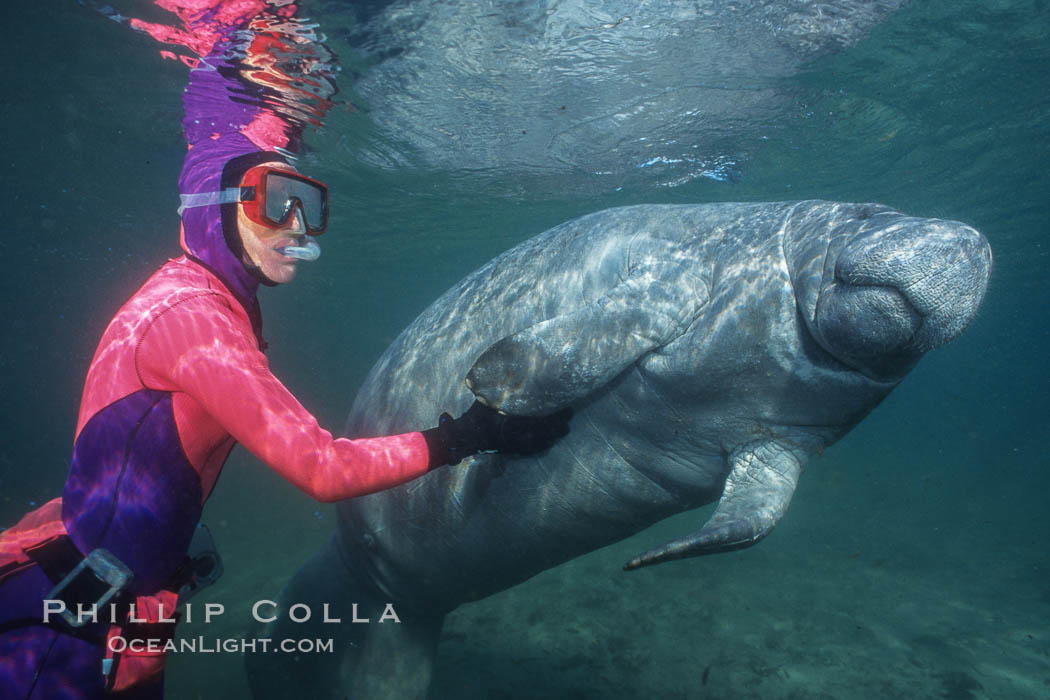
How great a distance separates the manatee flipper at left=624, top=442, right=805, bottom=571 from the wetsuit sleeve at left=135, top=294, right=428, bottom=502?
1215mm

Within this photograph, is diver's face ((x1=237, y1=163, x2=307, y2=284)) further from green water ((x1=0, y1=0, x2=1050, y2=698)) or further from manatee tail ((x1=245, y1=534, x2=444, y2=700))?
green water ((x1=0, y1=0, x2=1050, y2=698))

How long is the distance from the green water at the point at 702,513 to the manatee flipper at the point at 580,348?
4.38m

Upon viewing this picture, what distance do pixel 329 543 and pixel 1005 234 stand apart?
97.8 ft

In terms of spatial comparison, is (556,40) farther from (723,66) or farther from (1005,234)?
(1005,234)

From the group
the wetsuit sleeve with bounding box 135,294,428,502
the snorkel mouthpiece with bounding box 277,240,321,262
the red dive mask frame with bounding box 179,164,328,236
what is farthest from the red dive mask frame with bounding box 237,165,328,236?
the wetsuit sleeve with bounding box 135,294,428,502

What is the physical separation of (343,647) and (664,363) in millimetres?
3462

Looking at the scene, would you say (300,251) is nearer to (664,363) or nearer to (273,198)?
(273,198)

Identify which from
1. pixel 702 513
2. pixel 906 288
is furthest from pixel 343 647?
pixel 702 513

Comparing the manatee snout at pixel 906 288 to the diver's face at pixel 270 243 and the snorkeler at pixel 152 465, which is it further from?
the diver's face at pixel 270 243

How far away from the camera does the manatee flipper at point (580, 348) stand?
2.37 m

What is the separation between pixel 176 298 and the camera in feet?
7.57

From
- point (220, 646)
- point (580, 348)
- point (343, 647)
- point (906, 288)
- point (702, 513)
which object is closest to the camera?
point (906, 288)

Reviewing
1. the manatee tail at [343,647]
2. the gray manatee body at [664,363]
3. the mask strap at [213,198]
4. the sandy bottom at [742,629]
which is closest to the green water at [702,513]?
the sandy bottom at [742,629]

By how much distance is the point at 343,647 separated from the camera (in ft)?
13.1
